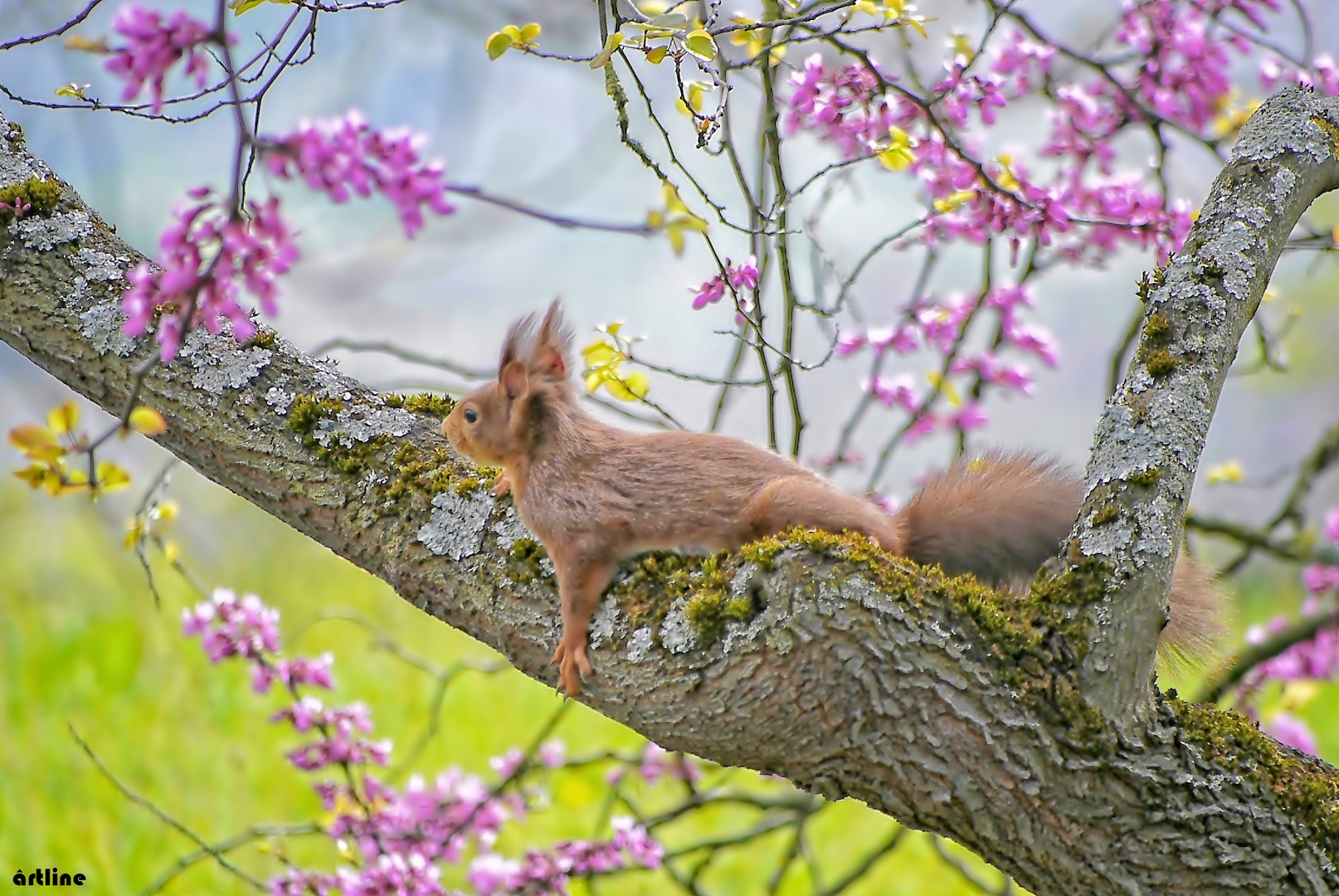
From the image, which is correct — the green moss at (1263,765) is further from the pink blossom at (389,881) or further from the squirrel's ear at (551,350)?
the pink blossom at (389,881)

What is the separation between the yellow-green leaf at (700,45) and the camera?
1.59 metres

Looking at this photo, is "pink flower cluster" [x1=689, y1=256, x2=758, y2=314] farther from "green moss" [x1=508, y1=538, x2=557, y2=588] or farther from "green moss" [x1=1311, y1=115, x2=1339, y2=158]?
"green moss" [x1=1311, y1=115, x2=1339, y2=158]

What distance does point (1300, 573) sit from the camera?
12.4 feet

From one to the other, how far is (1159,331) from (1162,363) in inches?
2.3

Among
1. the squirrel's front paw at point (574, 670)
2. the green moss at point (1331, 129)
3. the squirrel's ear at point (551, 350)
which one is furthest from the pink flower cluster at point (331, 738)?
the green moss at point (1331, 129)

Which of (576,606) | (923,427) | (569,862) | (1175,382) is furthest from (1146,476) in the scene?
(569,862)

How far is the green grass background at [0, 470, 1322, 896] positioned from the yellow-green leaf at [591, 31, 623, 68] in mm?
2775

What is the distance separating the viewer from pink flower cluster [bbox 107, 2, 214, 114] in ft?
3.67

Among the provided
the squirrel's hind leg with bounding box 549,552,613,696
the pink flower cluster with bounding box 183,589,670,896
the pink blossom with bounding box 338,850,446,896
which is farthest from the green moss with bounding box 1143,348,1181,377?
the pink blossom with bounding box 338,850,446,896

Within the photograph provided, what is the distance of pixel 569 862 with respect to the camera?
2.81 metres

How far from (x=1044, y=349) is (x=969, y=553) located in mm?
1640

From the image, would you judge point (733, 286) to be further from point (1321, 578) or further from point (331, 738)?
point (1321, 578)

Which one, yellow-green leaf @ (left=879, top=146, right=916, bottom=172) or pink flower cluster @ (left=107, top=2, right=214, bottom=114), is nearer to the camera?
pink flower cluster @ (left=107, top=2, right=214, bottom=114)

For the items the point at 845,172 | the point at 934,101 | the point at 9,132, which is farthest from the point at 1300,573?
the point at 9,132
